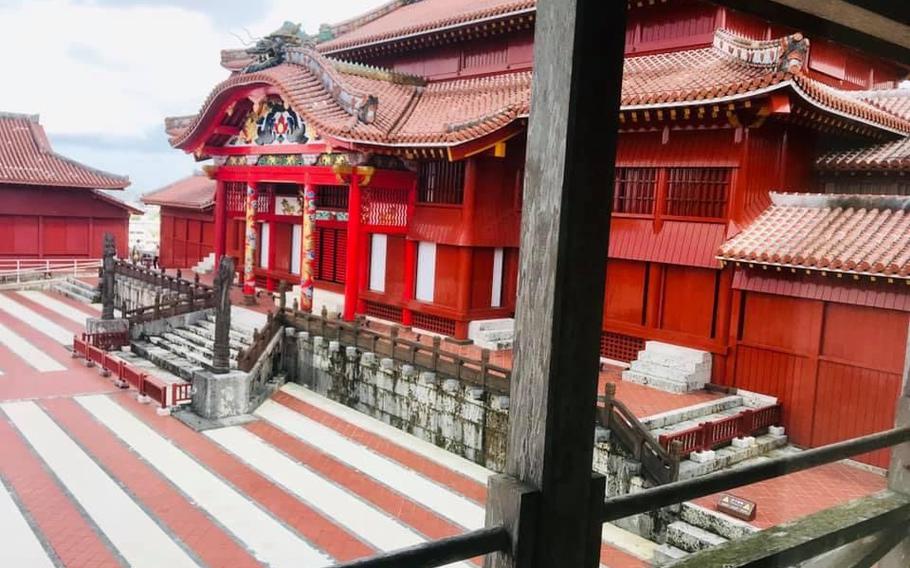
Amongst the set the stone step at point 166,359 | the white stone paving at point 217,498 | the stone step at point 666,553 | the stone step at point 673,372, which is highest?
the stone step at point 673,372

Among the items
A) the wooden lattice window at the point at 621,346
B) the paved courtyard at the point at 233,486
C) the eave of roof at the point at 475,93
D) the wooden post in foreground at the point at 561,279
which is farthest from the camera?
the wooden lattice window at the point at 621,346

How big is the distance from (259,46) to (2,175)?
16.4 metres

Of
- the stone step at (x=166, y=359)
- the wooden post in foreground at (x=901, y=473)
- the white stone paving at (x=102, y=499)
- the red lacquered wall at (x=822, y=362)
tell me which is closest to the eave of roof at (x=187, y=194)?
the stone step at (x=166, y=359)

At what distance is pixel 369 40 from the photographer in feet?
67.2

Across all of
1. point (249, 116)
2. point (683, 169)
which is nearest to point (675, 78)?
point (683, 169)

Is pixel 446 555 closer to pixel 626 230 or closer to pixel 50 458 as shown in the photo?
pixel 50 458

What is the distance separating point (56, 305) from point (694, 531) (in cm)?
2411

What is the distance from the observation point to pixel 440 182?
15992 millimetres

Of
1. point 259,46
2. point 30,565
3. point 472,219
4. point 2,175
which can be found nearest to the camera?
point 30,565

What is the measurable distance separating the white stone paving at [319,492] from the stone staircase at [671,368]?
17.3 feet

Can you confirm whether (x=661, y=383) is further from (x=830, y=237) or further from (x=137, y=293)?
(x=137, y=293)

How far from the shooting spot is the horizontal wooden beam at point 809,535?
2.39 metres

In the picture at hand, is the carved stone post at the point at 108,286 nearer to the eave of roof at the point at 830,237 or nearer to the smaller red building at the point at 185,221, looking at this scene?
the smaller red building at the point at 185,221

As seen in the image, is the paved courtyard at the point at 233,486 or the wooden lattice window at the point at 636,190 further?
the wooden lattice window at the point at 636,190
